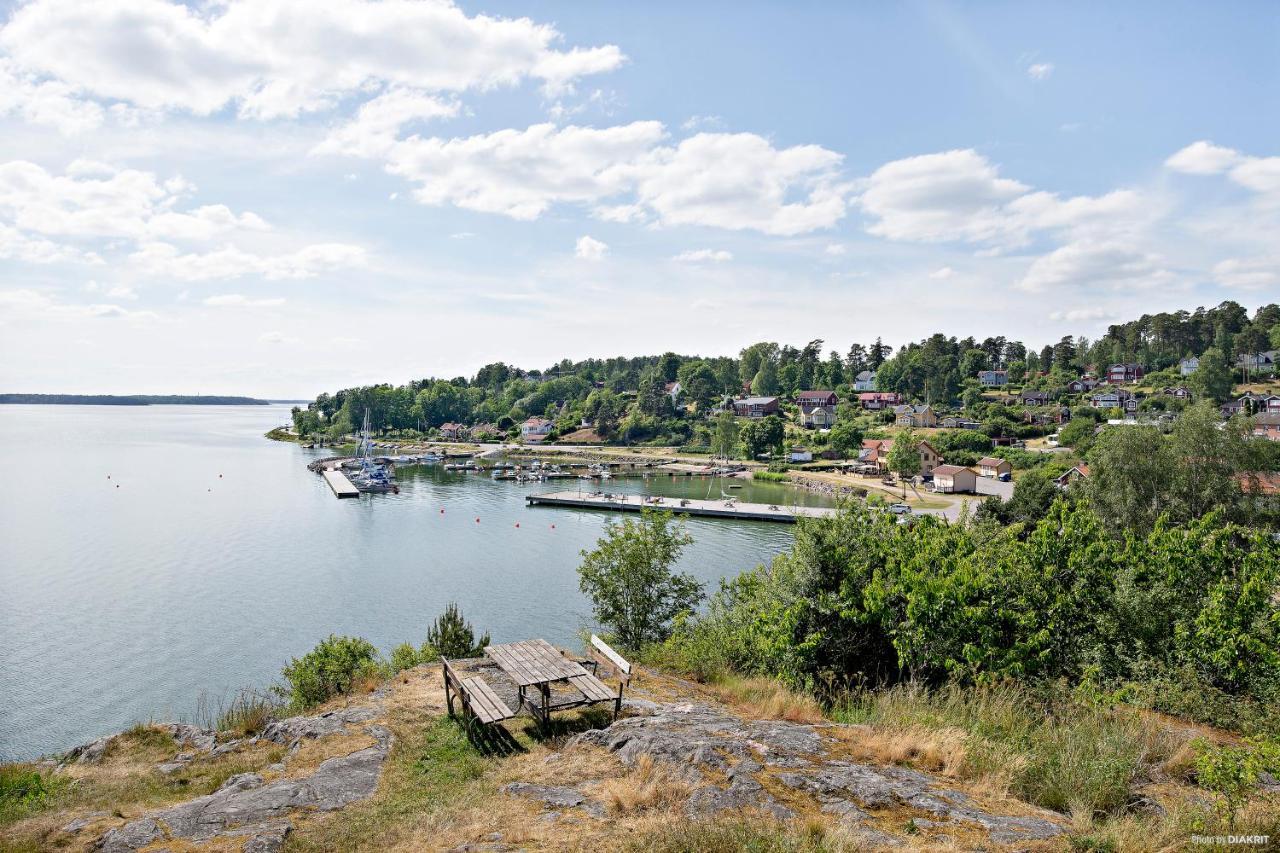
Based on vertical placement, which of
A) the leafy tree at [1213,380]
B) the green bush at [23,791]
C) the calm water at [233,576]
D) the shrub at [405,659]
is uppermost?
the leafy tree at [1213,380]

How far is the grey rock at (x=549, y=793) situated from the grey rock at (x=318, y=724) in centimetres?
384

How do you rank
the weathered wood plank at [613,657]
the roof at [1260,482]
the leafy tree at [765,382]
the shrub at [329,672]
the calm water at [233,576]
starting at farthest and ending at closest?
the leafy tree at [765,382]
the roof at [1260,482]
the calm water at [233,576]
the shrub at [329,672]
the weathered wood plank at [613,657]

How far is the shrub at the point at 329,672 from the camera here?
553 inches

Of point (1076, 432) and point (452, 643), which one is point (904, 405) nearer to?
point (1076, 432)

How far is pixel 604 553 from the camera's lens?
75.5 ft

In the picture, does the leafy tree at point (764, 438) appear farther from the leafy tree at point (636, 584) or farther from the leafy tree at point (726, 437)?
the leafy tree at point (636, 584)

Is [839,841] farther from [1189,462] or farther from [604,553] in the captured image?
[1189,462]

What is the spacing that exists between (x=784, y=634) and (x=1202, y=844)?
793 centimetres

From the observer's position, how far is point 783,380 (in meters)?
146

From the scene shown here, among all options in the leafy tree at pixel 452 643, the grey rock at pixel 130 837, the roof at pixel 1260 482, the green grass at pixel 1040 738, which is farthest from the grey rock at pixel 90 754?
the roof at pixel 1260 482

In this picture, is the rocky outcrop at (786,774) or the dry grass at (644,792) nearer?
the rocky outcrop at (786,774)

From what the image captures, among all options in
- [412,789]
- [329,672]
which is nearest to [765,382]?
[329,672]

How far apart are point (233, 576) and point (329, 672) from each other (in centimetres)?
2884

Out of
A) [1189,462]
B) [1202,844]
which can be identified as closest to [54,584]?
[1202,844]
